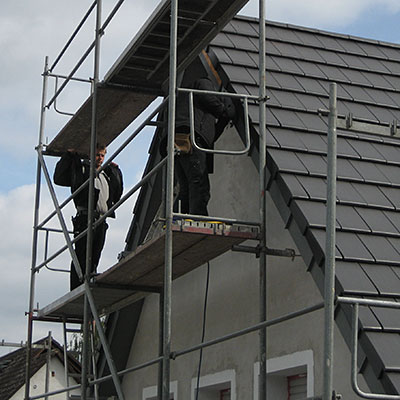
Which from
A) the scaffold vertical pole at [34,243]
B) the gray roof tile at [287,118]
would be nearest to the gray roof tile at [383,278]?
the gray roof tile at [287,118]

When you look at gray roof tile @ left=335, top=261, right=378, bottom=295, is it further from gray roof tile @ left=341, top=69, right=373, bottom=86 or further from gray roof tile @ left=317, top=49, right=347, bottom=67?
gray roof tile @ left=317, top=49, right=347, bottom=67

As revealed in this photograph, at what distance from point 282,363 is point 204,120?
2237 mm

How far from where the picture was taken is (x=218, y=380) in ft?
32.9

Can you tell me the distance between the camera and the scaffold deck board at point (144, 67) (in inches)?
342

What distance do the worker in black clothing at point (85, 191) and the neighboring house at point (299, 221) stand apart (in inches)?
44.9

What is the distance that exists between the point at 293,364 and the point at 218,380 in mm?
1594

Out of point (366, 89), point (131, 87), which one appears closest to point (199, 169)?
point (131, 87)

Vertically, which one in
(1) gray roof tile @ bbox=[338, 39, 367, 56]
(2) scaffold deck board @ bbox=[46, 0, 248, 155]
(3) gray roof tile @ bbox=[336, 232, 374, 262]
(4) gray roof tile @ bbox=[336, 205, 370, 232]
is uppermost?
(1) gray roof tile @ bbox=[338, 39, 367, 56]

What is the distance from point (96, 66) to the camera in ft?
33.1

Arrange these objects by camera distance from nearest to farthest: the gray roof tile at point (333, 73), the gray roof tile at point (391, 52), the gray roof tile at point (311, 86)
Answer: the gray roof tile at point (311, 86) < the gray roof tile at point (333, 73) < the gray roof tile at point (391, 52)

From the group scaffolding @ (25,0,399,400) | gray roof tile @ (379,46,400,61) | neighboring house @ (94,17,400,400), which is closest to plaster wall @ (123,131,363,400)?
neighboring house @ (94,17,400,400)

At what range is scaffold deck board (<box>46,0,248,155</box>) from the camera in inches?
342

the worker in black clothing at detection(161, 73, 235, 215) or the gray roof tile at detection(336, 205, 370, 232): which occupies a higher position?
the worker in black clothing at detection(161, 73, 235, 215)

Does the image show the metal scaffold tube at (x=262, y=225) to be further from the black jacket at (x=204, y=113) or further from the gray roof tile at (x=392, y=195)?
the gray roof tile at (x=392, y=195)
